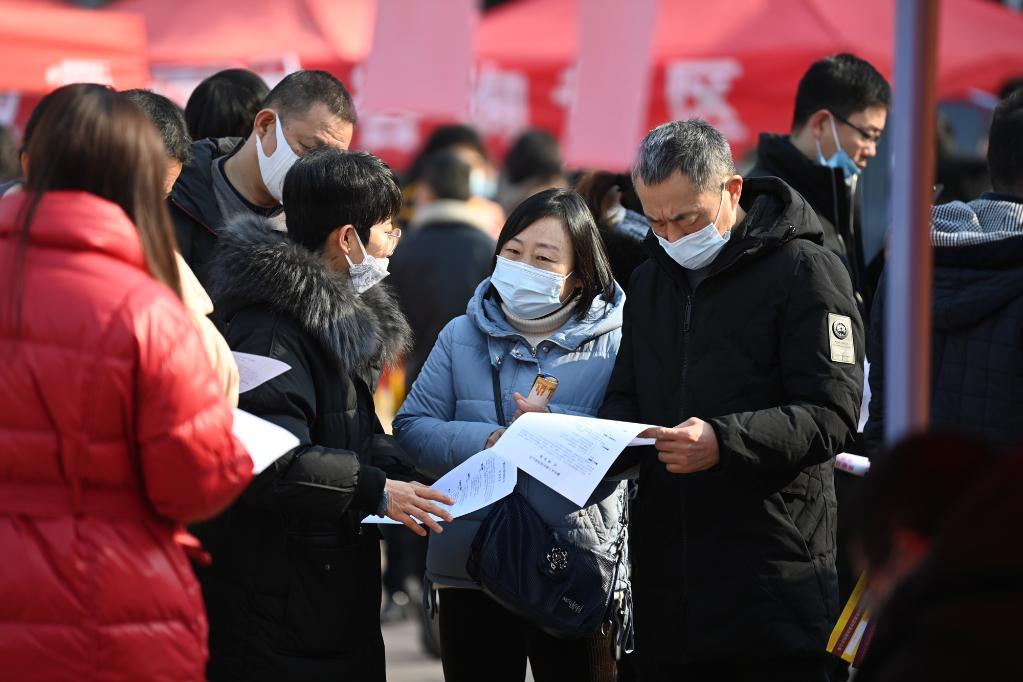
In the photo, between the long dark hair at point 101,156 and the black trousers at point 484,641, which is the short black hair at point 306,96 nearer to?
the black trousers at point 484,641

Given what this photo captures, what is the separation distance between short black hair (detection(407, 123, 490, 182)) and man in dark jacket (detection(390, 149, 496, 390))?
1.50 metres

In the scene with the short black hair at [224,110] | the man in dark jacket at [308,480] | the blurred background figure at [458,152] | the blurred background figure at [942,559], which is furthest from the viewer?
the blurred background figure at [458,152]

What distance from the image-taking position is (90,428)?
8.54 ft

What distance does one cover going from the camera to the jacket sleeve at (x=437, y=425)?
3916mm

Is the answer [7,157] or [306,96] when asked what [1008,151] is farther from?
[7,157]

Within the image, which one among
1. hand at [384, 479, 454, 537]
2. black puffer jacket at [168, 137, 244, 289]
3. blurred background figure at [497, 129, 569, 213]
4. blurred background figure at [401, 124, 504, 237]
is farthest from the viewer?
blurred background figure at [497, 129, 569, 213]

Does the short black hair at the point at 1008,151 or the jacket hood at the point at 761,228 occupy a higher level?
the short black hair at the point at 1008,151

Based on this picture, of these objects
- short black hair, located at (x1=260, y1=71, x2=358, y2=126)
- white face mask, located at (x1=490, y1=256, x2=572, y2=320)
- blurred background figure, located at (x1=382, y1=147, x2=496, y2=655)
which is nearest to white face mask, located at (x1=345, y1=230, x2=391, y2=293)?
white face mask, located at (x1=490, y1=256, x2=572, y2=320)

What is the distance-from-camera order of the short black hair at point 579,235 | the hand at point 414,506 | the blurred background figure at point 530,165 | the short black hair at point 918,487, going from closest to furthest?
the short black hair at point 918,487, the hand at point 414,506, the short black hair at point 579,235, the blurred background figure at point 530,165

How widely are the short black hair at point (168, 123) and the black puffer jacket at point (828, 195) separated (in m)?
1.91

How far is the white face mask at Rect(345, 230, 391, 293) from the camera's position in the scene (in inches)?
149

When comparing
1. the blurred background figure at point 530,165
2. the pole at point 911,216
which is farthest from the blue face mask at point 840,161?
the blurred background figure at point 530,165

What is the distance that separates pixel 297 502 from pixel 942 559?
1800 mm

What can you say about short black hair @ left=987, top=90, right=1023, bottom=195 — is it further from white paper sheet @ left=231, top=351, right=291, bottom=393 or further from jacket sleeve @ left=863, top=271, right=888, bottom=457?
white paper sheet @ left=231, top=351, right=291, bottom=393
